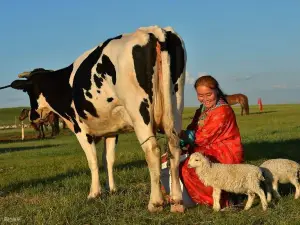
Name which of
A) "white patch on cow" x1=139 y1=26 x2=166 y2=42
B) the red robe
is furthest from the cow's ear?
the red robe

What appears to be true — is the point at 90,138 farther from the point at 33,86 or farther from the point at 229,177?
the point at 229,177

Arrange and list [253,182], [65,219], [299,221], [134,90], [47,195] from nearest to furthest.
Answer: [299,221]
[65,219]
[253,182]
[134,90]
[47,195]

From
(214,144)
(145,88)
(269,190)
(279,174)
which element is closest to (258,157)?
(279,174)

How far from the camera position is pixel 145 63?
668 centimetres

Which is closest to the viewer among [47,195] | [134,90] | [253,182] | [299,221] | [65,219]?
[299,221]

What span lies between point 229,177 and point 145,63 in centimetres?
206

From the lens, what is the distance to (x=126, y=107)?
6.91 metres

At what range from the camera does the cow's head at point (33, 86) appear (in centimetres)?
959

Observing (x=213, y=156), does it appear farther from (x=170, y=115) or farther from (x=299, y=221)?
(x=299, y=221)

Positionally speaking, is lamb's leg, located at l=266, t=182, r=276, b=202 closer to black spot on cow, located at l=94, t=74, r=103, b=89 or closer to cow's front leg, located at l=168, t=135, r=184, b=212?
cow's front leg, located at l=168, t=135, r=184, b=212

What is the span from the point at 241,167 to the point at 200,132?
92cm

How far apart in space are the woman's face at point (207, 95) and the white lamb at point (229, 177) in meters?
0.86

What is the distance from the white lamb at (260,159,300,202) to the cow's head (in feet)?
16.3

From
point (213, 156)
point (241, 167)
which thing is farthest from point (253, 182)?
point (213, 156)
